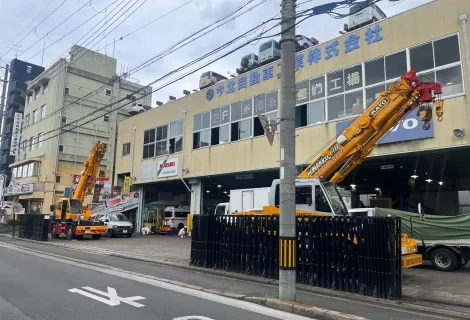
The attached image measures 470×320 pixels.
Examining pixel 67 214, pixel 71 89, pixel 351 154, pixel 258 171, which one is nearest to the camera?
pixel 351 154

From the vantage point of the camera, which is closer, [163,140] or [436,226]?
[436,226]

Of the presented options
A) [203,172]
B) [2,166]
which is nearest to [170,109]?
[203,172]

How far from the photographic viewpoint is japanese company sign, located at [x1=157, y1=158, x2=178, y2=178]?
1112 inches

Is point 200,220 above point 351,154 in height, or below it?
below

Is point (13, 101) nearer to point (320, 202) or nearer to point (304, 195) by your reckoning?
point (304, 195)

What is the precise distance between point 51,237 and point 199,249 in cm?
1809

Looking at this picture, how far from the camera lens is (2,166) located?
192ft

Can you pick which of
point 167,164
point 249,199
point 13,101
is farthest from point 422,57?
point 13,101

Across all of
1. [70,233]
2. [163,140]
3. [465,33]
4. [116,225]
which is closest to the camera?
[465,33]

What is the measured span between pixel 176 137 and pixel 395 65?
1692 centimetres

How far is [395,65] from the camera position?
17078mm

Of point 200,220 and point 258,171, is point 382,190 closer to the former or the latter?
point 258,171

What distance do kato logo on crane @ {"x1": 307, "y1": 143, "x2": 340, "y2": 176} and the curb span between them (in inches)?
252

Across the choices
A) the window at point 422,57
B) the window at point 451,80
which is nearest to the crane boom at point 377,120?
the window at point 451,80
